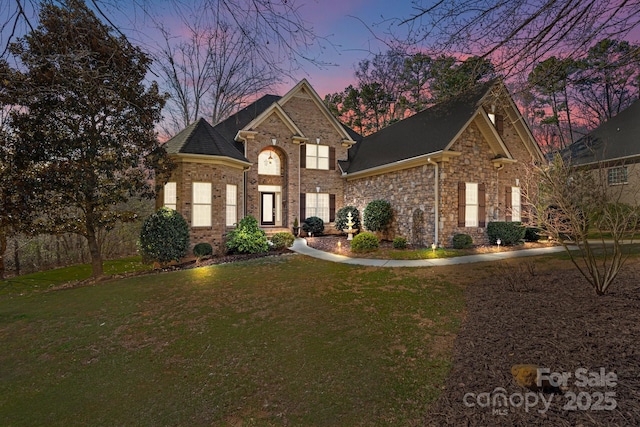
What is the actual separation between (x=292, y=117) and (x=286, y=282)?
13.3 m

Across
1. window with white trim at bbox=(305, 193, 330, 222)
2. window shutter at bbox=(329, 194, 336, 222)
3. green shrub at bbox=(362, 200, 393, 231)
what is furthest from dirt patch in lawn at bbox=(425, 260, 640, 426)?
window shutter at bbox=(329, 194, 336, 222)

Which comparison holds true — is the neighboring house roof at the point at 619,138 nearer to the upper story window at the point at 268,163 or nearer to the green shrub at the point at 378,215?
the green shrub at the point at 378,215

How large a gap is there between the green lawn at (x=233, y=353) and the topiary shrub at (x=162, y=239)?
304 cm

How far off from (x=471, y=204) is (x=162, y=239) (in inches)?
521

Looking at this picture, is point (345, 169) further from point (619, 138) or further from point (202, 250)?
point (619, 138)

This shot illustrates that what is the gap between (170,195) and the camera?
12.6 meters

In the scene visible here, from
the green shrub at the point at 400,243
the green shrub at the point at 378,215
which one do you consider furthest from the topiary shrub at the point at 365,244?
the green shrub at the point at 378,215

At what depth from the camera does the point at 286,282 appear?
7867 mm

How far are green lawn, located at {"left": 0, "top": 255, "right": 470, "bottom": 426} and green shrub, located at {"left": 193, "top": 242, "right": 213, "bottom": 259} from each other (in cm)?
429

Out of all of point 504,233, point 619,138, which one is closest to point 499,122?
point 504,233

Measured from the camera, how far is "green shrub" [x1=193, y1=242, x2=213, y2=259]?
11969 millimetres

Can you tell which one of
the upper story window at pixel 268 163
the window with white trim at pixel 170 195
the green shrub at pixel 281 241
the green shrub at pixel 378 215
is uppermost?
the upper story window at pixel 268 163

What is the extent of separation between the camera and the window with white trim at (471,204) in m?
13.0

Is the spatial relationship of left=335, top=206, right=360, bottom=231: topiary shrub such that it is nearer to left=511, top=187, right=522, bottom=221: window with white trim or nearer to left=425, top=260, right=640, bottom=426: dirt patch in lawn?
left=511, top=187, right=522, bottom=221: window with white trim
